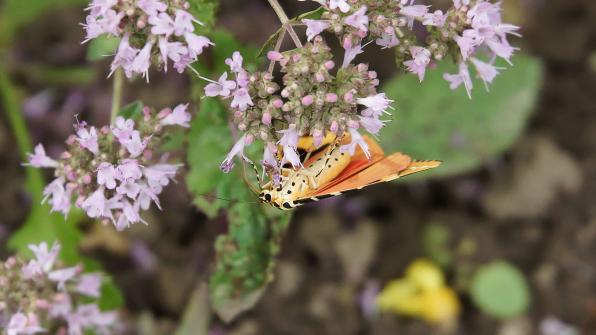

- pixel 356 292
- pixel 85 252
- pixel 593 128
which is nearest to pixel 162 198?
pixel 85 252

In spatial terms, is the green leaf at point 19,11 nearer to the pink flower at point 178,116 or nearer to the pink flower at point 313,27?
the pink flower at point 178,116

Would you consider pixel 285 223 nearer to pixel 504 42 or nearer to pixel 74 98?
pixel 504 42

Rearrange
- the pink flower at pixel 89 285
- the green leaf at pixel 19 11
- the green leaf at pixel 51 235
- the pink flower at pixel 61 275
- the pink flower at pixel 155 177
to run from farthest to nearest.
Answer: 1. the green leaf at pixel 19 11
2. the green leaf at pixel 51 235
3. the pink flower at pixel 89 285
4. the pink flower at pixel 61 275
5. the pink flower at pixel 155 177

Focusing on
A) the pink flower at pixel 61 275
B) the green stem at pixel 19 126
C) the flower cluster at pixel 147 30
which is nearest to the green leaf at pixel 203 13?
the flower cluster at pixel 147 30

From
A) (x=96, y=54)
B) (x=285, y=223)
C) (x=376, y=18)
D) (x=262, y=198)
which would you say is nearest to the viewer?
(x=376, y=18)

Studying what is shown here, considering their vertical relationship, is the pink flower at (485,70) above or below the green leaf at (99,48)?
below

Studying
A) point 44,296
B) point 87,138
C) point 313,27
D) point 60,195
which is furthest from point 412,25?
point 44,296
